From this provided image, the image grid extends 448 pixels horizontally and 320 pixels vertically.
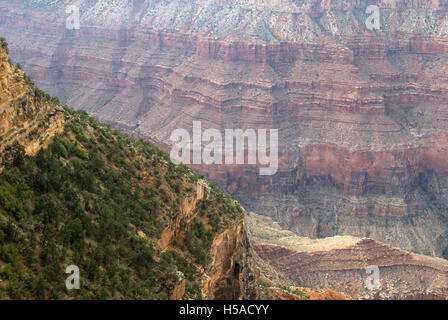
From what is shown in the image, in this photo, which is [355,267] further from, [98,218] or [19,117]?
[19,117]

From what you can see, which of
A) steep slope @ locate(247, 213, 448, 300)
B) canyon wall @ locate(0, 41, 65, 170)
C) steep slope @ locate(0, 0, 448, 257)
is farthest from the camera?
steep slope @ locate(0, 0, 448, 257)

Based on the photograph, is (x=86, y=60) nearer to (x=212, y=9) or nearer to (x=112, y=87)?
(x=112, y=87)

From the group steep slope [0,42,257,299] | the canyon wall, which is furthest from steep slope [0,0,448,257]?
the canyon wall

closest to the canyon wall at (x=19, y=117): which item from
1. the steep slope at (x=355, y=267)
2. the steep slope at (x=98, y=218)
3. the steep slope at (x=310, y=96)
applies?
the steep slope at (x=98, y=218)

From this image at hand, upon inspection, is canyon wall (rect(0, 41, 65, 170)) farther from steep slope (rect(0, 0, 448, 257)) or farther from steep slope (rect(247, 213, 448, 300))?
steep slope (rect(0, 0, 448, 257))

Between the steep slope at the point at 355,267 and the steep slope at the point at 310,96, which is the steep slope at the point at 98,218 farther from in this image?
the steep slope at the point at 310,96

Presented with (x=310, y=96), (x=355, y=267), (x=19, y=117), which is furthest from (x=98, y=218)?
(x=310, y=96)

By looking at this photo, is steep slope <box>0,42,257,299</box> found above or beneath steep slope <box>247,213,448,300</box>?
above

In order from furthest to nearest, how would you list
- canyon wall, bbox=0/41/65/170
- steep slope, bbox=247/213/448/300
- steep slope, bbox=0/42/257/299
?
1. steep slope, bbox=247/213/448/300
2. canyon wall, bbox=0/41/65/170
3. steep slope, bbox=0/42/257/299
